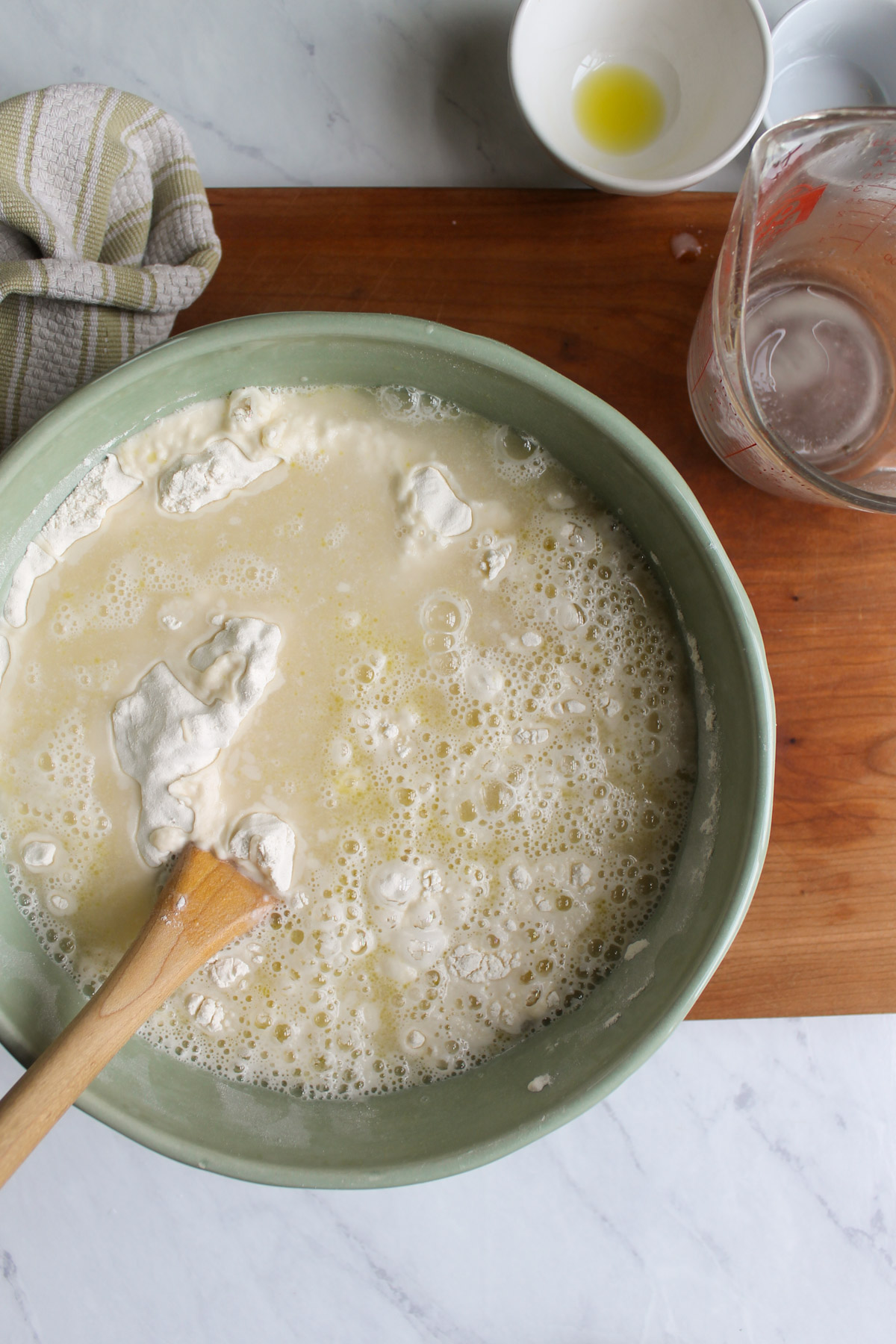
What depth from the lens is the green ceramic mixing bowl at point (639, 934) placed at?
728 mm

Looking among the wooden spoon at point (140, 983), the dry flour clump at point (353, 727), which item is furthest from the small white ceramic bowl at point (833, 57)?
the wooden spoon at point (140, 983)

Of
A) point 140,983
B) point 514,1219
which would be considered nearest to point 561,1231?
point 514,1219

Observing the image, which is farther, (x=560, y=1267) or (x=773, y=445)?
(x=560, y=1267)

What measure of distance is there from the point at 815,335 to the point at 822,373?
4cm

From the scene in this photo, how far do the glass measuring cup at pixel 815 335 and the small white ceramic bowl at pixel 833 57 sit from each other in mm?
160

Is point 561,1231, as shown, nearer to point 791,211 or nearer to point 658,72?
point 791,211

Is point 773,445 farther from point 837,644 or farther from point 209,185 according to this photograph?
point 209,185

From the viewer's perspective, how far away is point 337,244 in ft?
2.91

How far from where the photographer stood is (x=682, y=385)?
88cm

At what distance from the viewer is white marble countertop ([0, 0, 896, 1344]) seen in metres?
1.00

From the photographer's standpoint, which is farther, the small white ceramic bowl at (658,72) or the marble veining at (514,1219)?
the marble veining at (514,1219)

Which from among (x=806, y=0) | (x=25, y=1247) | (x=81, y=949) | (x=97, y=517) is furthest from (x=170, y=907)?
(x=806, y=0)

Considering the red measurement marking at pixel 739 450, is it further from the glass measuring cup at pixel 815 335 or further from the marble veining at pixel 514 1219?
the marble veining at pixel 514 1219

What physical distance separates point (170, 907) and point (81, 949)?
15 centimetres
